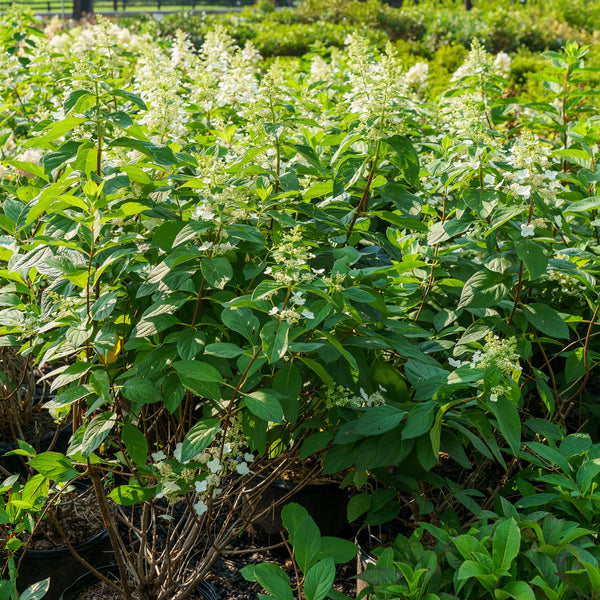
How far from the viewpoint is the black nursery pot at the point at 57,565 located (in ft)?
8.20

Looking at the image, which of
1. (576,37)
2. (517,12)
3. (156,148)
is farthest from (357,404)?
(517,12)

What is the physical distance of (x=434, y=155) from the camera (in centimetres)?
287

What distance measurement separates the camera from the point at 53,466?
1764 mm

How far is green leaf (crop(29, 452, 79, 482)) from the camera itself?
5.73 ft

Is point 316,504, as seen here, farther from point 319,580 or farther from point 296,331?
point 296,331

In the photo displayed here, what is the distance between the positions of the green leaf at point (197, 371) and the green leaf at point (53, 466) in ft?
1.53

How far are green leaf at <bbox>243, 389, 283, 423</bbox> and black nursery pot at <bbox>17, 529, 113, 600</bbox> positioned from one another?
1.32m

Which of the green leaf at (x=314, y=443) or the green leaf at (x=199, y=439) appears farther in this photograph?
the green leaf at (x=314, y=443)

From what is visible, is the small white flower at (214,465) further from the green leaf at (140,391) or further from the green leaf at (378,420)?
the green leaf at (378,420)

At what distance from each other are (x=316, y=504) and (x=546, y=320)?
1.28 meters

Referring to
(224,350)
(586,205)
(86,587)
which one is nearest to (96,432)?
(224,350)

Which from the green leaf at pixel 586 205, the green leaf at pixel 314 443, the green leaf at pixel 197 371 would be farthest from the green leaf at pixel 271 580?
the green leaf at pixel 586 205

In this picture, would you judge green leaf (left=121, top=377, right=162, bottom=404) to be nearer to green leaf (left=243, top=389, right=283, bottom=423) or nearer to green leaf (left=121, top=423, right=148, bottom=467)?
green leaf (left=121, top=423, right=148, bottom=467)

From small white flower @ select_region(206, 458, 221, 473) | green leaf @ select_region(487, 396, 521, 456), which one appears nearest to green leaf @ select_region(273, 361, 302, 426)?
small white flower @ select_region(206, 458, 221, 473)
